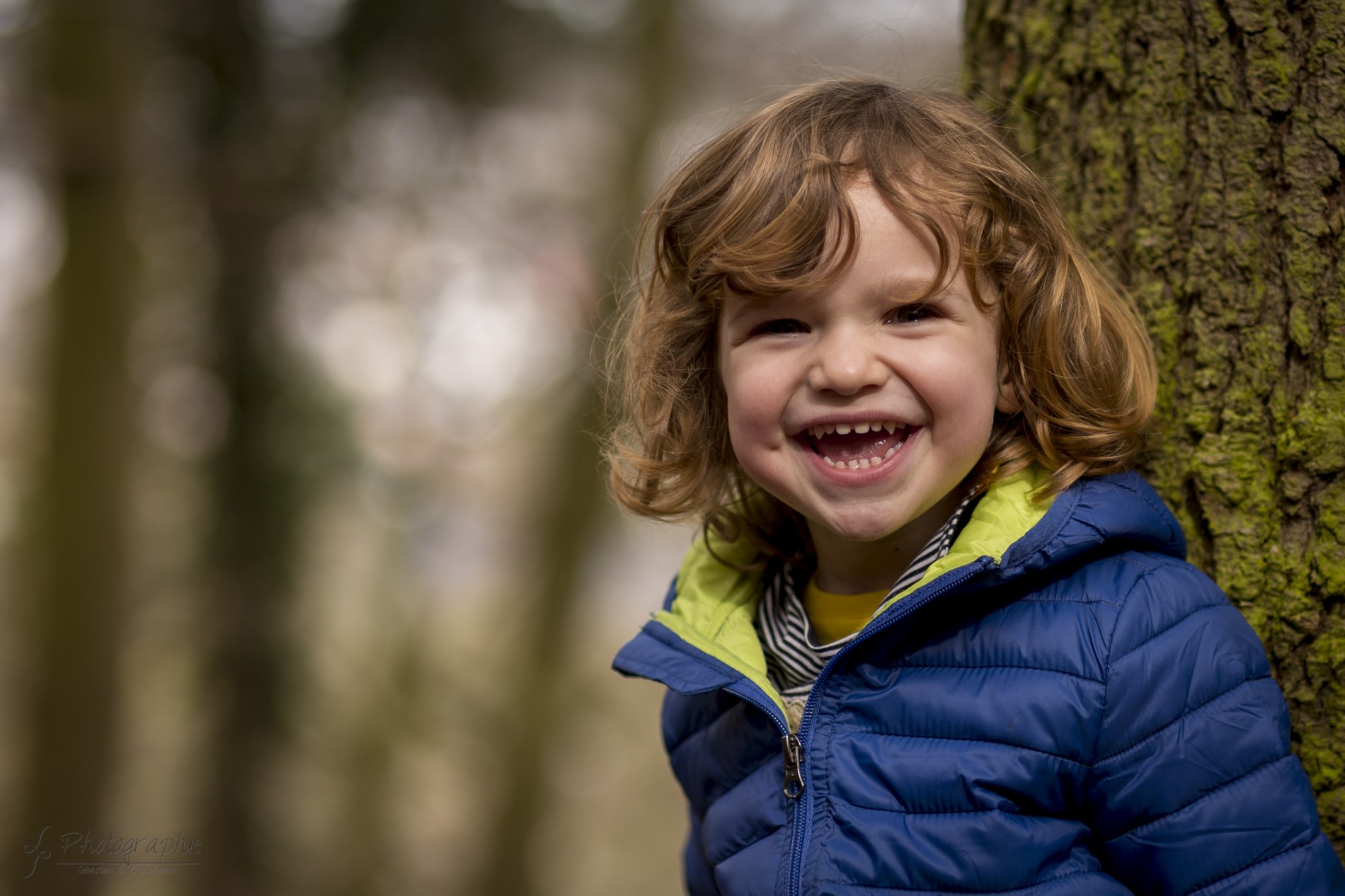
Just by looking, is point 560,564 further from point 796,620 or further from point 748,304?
point 748,304

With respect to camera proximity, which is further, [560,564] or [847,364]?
[560,564]

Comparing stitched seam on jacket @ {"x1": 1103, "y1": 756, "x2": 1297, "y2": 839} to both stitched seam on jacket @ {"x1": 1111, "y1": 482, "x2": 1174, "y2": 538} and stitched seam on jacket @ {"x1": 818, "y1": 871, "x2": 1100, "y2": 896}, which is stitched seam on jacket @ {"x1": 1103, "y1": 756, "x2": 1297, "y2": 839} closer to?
stitched seam on jacket @ {"x1": 818, "y1": 871, "x2": 1100, "y2": 896}

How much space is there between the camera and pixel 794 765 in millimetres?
1518

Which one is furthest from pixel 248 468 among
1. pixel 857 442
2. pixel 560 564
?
pixel 857 442

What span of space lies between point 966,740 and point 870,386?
1.74ft

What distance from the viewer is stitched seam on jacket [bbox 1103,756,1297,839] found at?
134cm

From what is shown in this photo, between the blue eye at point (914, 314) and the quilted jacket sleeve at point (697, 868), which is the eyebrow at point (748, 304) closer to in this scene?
the blue eye at point (914, 314)

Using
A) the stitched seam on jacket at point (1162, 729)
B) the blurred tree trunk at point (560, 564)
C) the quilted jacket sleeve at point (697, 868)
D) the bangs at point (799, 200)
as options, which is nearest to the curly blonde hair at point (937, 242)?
the bangs at point (799, 200)

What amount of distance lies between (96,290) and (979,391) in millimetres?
5489

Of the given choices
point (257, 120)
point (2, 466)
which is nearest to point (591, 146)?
point (257, 120)

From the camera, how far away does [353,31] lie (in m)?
6.39

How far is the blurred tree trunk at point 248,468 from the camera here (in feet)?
20.1
